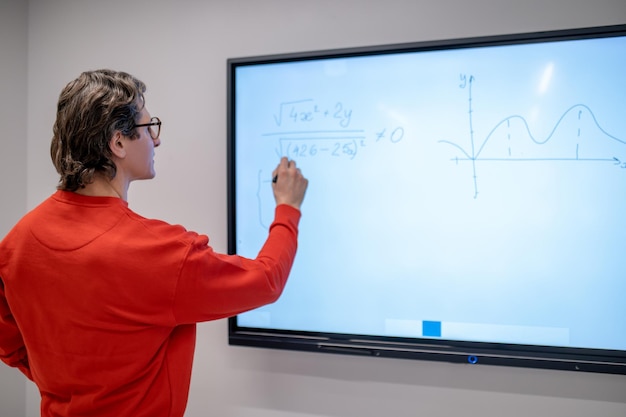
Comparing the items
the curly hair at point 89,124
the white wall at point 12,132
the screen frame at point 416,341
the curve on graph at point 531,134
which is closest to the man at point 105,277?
the curly hair at point 89,124

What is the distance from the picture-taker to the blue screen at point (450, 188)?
55.2 inches

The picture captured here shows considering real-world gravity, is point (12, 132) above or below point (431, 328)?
above

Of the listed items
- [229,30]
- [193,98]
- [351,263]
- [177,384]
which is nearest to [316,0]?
[229,30]

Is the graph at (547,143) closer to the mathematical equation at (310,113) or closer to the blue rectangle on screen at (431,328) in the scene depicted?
the mathematical equation at (310,113)

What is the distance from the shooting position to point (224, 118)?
1809 mm

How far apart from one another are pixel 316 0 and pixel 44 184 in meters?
1.42

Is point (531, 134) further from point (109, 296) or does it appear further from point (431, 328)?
point (109, 296)

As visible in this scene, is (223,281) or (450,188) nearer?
(223,281)

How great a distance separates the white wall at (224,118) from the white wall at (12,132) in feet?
0.09

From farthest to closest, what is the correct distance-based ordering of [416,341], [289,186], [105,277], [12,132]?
[12,132]
[416,341]
[289,186]
[105,277]

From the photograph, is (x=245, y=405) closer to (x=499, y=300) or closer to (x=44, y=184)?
(x=499, y=300)

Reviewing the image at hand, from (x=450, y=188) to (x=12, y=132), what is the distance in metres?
1.86

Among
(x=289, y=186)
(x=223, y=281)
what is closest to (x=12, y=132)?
(x=289, y=186)

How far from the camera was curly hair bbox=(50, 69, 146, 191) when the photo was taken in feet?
3.45
